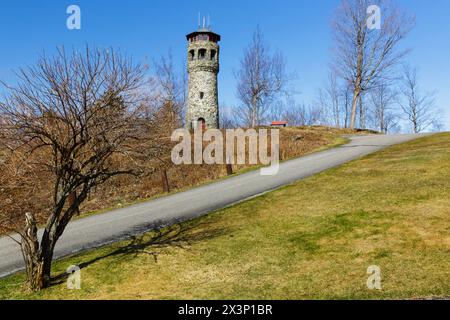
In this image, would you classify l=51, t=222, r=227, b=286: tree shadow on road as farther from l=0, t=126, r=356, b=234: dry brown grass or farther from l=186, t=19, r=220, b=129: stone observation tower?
l=186, t=19, r=220, b=129: stone observation tower

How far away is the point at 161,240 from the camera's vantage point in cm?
902

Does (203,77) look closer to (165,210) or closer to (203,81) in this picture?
(203,81)

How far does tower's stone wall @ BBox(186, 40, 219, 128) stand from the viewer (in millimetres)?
37094

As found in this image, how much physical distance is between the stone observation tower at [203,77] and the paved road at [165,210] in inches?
792

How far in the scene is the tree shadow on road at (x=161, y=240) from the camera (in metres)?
8.06

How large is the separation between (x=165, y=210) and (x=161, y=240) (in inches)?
142

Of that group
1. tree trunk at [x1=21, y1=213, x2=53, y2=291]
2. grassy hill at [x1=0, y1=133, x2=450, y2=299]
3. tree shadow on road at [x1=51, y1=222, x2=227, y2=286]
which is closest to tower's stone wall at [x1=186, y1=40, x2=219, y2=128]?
grassy hill at [x1=0, y1=133, x2=450, y2=299]

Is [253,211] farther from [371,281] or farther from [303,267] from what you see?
[371,281]

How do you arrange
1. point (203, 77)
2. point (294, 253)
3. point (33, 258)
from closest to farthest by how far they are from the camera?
point (33, 258), point (294, 253), point (203, 77)

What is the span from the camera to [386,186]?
10883 millimetres

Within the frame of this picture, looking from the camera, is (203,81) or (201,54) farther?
(201,54)

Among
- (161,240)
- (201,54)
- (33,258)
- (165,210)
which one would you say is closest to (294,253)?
(161,240)

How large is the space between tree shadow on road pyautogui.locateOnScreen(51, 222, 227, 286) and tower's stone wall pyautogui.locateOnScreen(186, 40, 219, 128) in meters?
27.8
